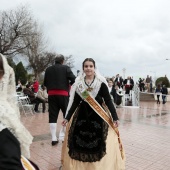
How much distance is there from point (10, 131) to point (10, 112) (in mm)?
141

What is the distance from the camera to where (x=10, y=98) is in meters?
1.77

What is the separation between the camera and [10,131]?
146cm

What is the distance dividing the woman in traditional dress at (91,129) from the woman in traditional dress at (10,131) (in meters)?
1.83

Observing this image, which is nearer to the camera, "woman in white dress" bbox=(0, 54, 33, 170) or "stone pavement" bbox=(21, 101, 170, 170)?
"woman in white dress" bbox=(0, 54, 33, 170)

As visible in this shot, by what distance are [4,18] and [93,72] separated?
83.9ft

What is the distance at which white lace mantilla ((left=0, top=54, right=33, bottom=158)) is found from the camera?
149 cm

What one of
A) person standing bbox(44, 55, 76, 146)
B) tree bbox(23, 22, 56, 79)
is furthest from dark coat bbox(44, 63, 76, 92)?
tree bbox(23, 22, 56, 79)

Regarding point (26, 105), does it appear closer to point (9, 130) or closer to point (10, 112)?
point (10, 112)

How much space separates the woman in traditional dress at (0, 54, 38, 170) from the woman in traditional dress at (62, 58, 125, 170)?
1.83 m

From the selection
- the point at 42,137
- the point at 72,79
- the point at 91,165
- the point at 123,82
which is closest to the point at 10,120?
the point at 91,165

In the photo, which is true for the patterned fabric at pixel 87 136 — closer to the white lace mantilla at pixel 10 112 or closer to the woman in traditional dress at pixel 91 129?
the woman in traditional dress at pixel 91 129

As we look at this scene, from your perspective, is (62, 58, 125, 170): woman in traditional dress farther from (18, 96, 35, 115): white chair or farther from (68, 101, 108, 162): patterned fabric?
(18, 96, 35, 115): white chair

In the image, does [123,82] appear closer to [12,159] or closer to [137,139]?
[137,139]

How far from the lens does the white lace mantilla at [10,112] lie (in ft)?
4.90
